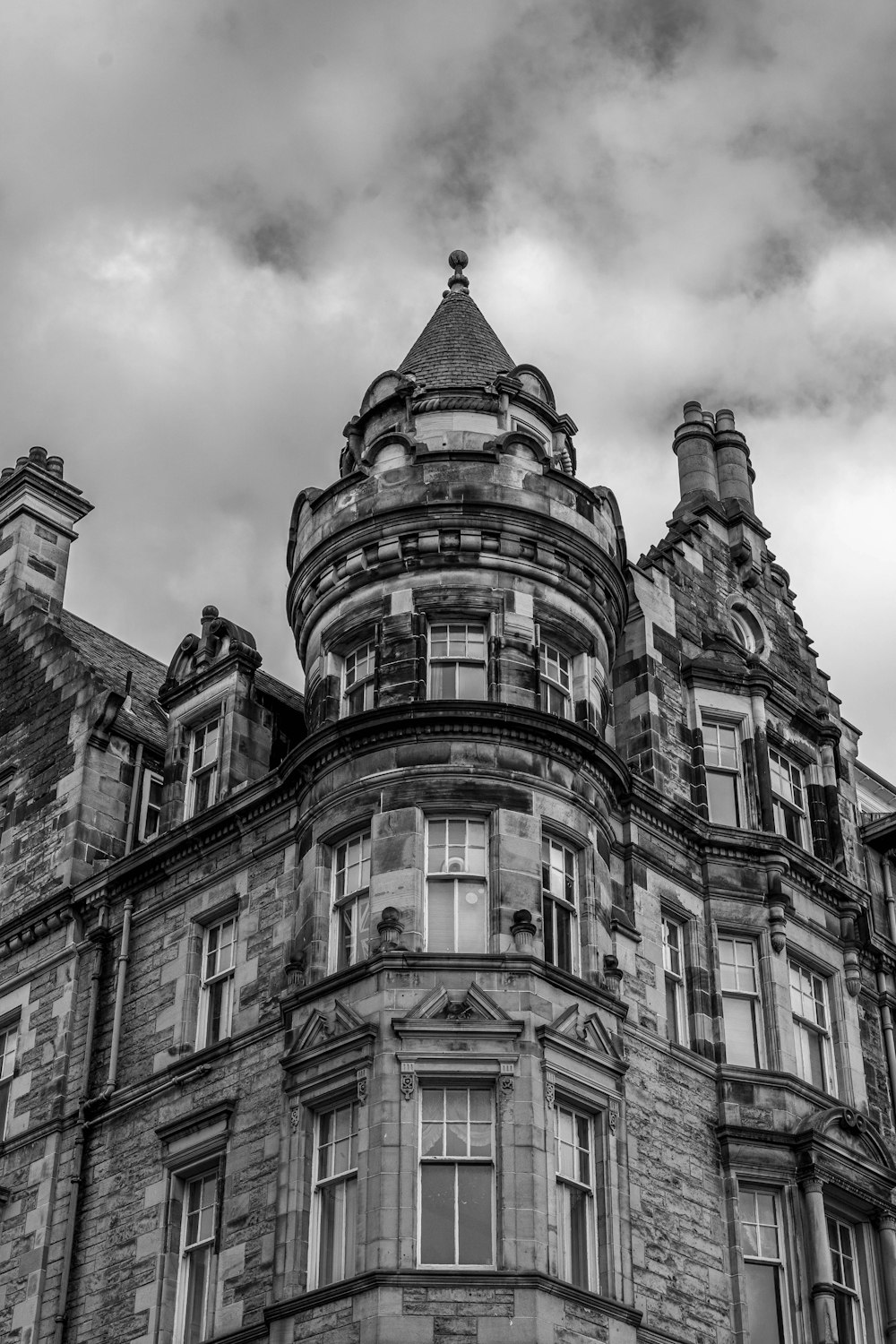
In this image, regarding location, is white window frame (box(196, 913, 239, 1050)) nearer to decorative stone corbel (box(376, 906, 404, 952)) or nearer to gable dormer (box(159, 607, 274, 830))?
gable dormer (box(159, 607, 274, 830))

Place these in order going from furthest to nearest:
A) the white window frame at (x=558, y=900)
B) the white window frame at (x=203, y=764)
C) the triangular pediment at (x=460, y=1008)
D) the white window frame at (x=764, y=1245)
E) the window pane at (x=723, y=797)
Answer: the white window frame at (x=203, y=764)
the window pane at (x=723, y=797)
the white window frame at (x=764, y=1245)
the white window frame at (x=558, y=900)
the triangular pediment at (x=460, y=1008)

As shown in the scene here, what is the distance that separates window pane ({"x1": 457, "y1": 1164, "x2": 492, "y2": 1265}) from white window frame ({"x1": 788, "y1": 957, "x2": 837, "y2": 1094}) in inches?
297

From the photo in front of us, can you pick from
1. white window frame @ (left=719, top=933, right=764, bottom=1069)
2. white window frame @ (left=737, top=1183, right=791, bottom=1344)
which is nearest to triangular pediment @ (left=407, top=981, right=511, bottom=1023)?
white window frame @ (left=737, top=1183, right=791, bottom=1344)

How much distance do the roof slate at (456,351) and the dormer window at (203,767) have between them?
21.8 feet

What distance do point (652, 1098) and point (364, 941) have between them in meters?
4.70

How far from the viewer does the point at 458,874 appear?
28281mm

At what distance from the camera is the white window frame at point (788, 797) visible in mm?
34406

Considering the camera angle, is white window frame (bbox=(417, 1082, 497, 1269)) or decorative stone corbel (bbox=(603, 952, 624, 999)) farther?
decorative stone corbel (bbox=(603, 952, 624, 999))

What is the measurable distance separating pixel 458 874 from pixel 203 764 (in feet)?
A: 24.4

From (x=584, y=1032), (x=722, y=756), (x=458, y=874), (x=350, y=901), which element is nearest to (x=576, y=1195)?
(x=584, y=1032)

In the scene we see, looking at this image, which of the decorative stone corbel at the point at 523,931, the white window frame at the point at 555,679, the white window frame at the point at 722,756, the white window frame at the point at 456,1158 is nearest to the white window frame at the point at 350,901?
the decorative stone corbel at the point at 523,931

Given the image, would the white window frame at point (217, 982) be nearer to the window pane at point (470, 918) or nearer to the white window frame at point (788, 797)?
the window pane at point (470, 918)

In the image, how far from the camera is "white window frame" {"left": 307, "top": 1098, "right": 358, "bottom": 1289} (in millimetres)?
26141

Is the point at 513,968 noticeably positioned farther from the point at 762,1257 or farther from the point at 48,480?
the point at 48,480
